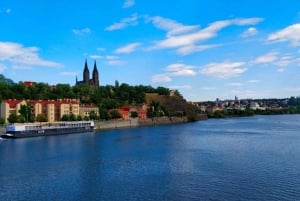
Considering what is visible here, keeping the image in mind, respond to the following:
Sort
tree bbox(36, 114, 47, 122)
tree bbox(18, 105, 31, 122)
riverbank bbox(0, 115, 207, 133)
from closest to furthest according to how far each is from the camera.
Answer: tree bbox(18, 105, 31, 122), tree bbox(36, 114, 47, 122), riverbank bbox(0, 115, 207, 133)

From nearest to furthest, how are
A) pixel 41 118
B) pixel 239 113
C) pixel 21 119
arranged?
pixel 21 119, pixel 41 118, pixel 239 113

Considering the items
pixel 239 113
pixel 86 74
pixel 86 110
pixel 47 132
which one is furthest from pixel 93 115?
pixel 239 113

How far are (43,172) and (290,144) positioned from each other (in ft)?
91.1

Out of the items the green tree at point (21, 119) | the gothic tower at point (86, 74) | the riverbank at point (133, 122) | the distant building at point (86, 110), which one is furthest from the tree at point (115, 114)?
the gothic tower at point (86, 74)

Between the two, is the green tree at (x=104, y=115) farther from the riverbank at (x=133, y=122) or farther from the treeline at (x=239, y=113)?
the treeline at (x=239, y=113)

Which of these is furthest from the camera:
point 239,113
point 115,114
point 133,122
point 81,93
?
point 239,113

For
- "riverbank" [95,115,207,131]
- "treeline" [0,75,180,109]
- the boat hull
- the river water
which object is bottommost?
the river water

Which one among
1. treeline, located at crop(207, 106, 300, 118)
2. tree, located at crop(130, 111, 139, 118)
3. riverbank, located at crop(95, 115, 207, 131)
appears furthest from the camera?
treeline, located at crop(207, 106, 300, 118)

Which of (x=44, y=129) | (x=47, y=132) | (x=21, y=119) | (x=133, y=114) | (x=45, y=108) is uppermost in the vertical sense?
(x=45, y=108)

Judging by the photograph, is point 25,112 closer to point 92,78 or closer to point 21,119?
point 21,119

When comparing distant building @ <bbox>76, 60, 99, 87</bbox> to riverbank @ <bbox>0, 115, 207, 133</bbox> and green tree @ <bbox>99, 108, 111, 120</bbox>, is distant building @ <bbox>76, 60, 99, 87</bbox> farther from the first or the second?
green tree @ <bbox>99, 108, 111, 120</bbox>

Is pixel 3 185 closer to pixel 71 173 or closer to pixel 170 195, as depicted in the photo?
pixel 71 173

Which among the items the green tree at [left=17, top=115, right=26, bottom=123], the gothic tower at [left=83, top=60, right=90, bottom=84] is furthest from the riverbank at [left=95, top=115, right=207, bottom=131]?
the gothic tower at [left=83, top=60, right=90, bottom=84]

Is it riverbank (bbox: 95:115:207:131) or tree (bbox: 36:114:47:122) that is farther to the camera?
riverbank (bbox: 95:115:207:131)
